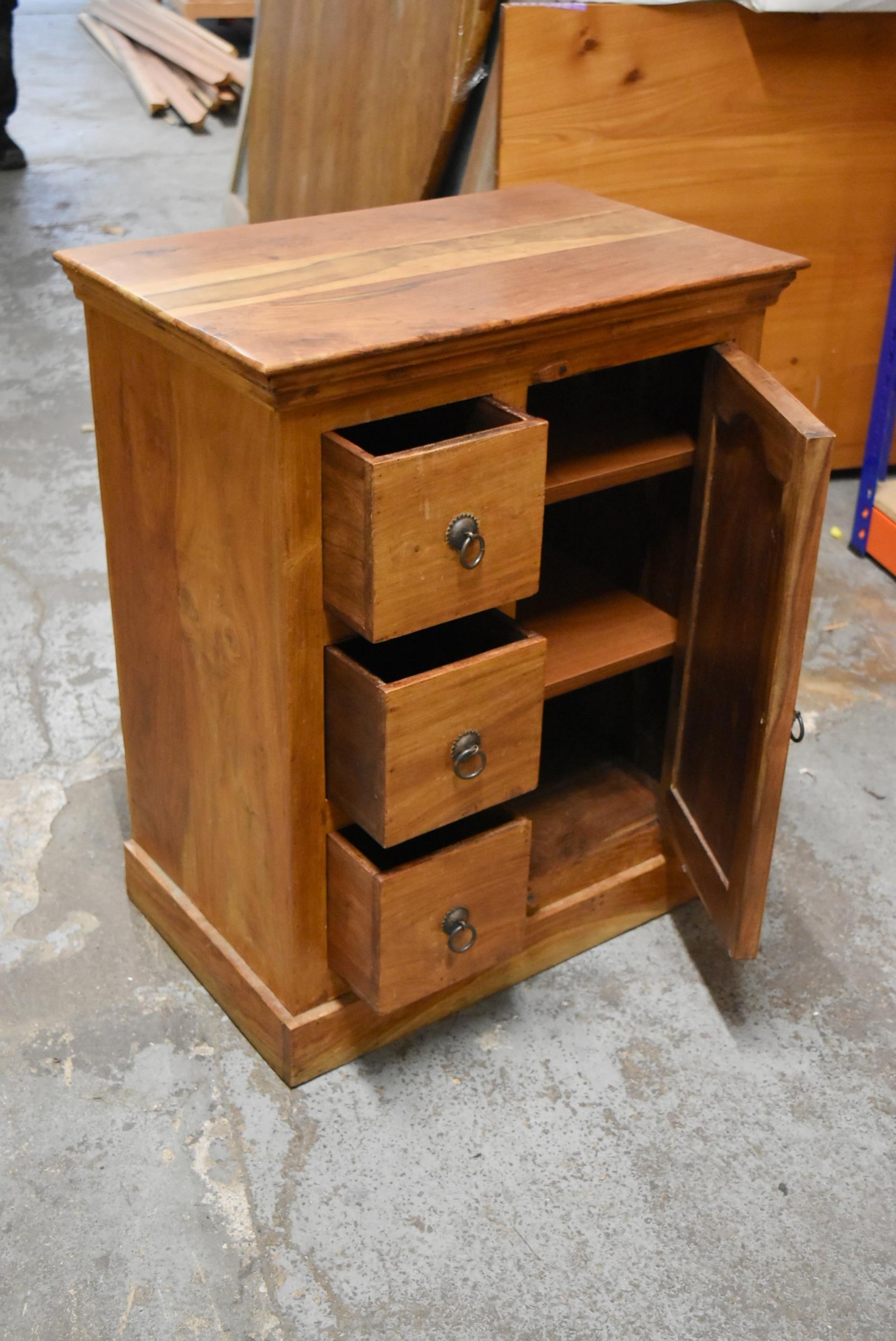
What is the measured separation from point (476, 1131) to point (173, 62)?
5.92 m

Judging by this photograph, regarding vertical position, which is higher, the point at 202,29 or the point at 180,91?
the point at 202,29

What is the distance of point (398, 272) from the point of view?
1.48 metres

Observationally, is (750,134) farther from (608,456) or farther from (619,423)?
(608,456)

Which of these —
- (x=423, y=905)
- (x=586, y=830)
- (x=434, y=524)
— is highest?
(x=434, y=524)

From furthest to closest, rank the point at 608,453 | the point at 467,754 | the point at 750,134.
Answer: the point at 750,134 < the point at 608,453 < the point at 467,754

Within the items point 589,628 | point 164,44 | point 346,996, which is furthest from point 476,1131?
point 164,44

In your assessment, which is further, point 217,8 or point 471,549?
point 217,8

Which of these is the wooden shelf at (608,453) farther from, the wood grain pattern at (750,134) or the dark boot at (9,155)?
the dark boot at (9,155)

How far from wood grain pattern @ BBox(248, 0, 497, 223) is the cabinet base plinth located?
145 cm

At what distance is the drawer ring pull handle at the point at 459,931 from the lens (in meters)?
1.52

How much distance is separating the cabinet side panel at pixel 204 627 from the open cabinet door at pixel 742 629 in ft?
1.74

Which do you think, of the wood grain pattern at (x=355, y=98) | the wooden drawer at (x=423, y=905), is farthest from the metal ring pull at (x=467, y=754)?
the wood grain pattern at (x=355, y=98)

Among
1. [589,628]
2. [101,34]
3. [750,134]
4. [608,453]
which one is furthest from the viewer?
[101,34]

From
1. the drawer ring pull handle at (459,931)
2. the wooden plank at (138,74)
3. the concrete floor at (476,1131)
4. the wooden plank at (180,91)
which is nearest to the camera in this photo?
the concrete floor at (476,1131)
